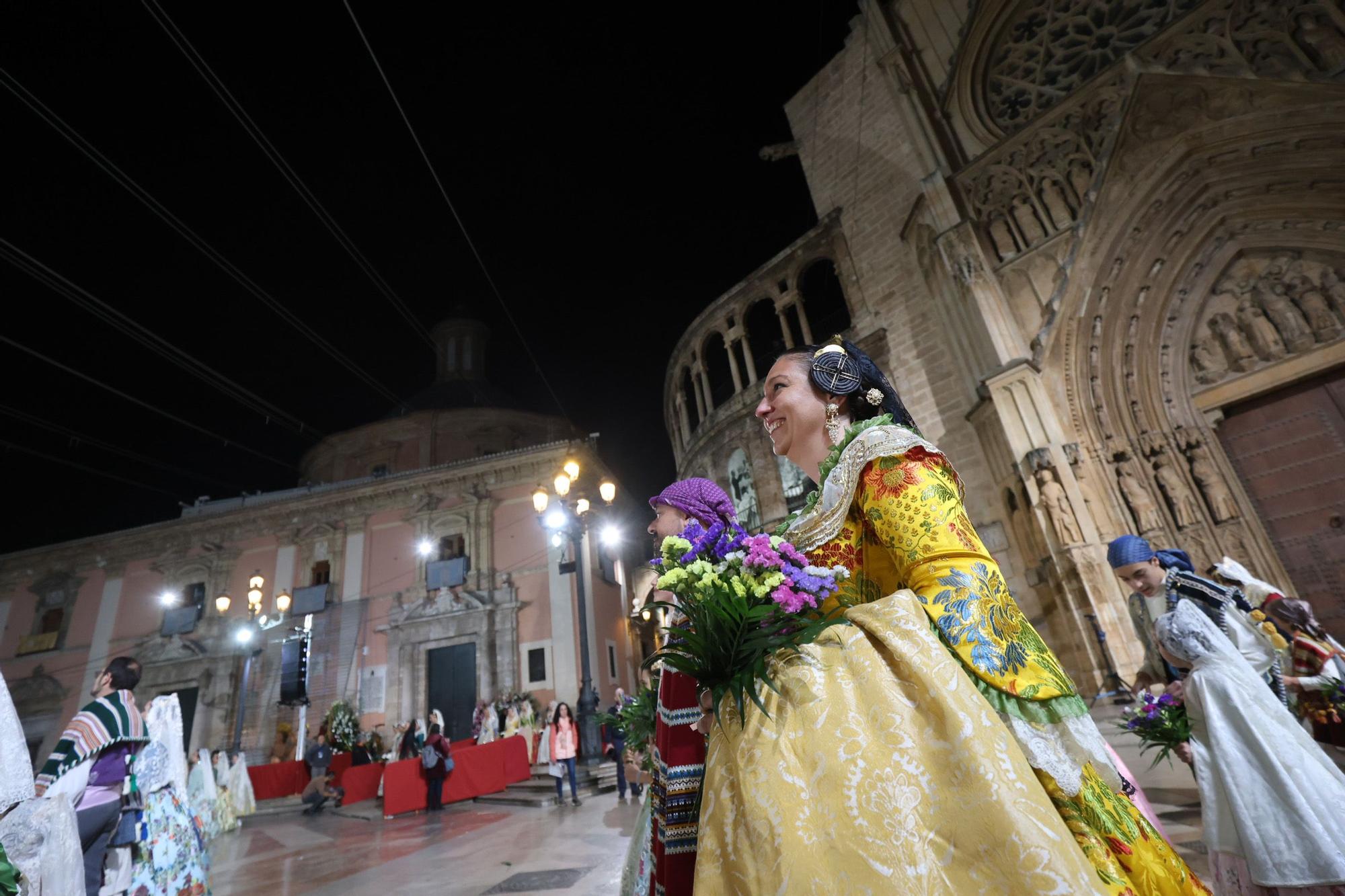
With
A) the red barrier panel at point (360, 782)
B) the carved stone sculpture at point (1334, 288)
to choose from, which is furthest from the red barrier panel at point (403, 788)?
the carved stone sculpture at point (1334, 288)

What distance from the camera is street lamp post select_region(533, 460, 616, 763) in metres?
10.2

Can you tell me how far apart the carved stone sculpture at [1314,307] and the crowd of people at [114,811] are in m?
13.8

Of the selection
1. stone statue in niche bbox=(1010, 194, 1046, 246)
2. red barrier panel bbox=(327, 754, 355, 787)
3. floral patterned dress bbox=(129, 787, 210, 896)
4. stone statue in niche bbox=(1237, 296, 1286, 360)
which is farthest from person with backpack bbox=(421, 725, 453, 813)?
stone statue in niche bbox=(1237, 296, 1286, 360)

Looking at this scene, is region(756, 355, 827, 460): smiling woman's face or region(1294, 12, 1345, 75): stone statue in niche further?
region(1294, 12, 1345, 75): stone statue in niche

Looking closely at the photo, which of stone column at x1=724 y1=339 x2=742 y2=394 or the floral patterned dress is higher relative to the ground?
stone column at x1=724 y1=339 x2=742 y2=394

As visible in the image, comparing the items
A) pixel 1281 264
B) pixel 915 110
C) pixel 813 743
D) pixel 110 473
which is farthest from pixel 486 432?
pixel 813 743

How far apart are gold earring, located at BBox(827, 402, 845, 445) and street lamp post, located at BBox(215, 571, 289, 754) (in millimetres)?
21134

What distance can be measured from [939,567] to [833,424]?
27.3 inches

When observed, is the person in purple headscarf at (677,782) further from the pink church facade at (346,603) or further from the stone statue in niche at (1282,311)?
the pink church facade at (346,603)

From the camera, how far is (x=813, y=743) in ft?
3.62

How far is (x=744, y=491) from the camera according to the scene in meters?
17.8

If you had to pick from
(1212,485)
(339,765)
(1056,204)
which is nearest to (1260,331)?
(1212,485)

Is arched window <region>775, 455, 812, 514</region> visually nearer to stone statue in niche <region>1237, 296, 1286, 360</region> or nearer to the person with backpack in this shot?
stone statue in niche <region>1237, 296, 1286, 360</region>

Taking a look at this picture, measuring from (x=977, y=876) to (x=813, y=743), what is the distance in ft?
1.03
